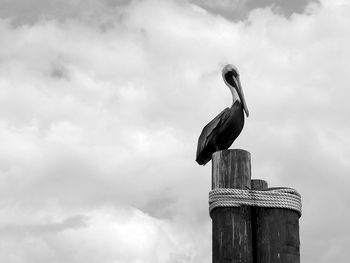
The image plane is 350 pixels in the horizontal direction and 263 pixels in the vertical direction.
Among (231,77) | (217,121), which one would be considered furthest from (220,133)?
(231,77)

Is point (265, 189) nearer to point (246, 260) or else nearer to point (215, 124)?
point (246, 260)

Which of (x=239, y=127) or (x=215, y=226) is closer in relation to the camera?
(x=215, y=226)

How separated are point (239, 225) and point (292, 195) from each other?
0.55m

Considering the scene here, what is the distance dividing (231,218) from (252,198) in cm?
24

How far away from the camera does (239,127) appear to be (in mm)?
6020

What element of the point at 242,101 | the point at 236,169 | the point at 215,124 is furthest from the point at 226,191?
the point at 242,101

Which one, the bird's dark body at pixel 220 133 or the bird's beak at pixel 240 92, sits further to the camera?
the bird's beak at pixel 240 92

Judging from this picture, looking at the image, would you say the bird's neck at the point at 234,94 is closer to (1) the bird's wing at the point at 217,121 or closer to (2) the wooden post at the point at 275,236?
(1) the bird's wing at the point at 217,121

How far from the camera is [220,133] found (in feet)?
19.3

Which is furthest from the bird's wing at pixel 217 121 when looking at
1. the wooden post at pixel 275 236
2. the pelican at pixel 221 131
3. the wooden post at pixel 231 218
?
the wooden post at pixel 275 236

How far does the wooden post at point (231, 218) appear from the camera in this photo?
15.3ft

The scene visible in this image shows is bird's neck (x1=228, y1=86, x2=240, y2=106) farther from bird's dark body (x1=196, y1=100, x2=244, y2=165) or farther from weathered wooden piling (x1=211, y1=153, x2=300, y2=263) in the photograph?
weathered wooden piling (x1=211, y1=153, x2=300, y2=263)

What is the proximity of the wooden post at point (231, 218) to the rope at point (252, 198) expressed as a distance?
2.0 inches

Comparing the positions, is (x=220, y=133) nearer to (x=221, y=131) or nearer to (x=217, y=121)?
(x=221, y=131)
